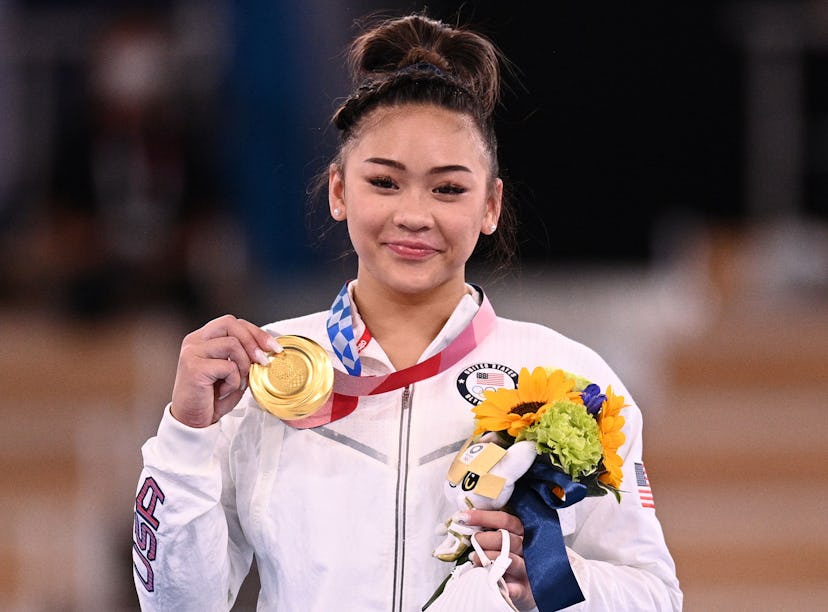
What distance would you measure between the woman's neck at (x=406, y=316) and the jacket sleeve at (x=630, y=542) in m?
0.33

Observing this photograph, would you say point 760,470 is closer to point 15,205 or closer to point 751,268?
point 751,268

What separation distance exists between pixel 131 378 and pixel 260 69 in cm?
116

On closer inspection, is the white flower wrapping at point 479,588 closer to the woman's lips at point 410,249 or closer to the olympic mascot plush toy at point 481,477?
the olympic mascot plush toy at point 481,477

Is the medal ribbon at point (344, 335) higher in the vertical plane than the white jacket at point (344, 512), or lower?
higher

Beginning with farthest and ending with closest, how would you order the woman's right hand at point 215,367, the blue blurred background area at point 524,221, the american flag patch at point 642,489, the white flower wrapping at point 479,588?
the blue blurred background area at point 524,221 → the american flag patch at point 642,489 → the woman's right hand at point 215,367 → the white flower wrapping at point 479,588

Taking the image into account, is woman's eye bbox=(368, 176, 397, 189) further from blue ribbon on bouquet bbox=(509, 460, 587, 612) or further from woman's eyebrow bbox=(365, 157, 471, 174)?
blue ribbon on bouquet bbox=(509, 460, 587, 612)

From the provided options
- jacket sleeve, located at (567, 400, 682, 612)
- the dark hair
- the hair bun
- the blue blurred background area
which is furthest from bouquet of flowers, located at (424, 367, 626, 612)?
the blue blurred background area

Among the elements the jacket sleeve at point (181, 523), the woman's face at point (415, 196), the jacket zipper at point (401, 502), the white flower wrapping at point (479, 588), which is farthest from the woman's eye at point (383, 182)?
the white flower wrapping at point (479, 588)

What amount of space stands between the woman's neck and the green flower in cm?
34

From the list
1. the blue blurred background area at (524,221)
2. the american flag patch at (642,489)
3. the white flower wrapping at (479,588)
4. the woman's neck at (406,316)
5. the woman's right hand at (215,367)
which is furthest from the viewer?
the blue blurred background area at (524,221)

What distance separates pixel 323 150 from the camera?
4.48 metres

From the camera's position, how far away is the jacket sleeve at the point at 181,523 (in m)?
2.01

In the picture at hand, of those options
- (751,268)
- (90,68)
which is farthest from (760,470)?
(90,68)

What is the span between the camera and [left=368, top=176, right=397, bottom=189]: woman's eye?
2.11 meters
